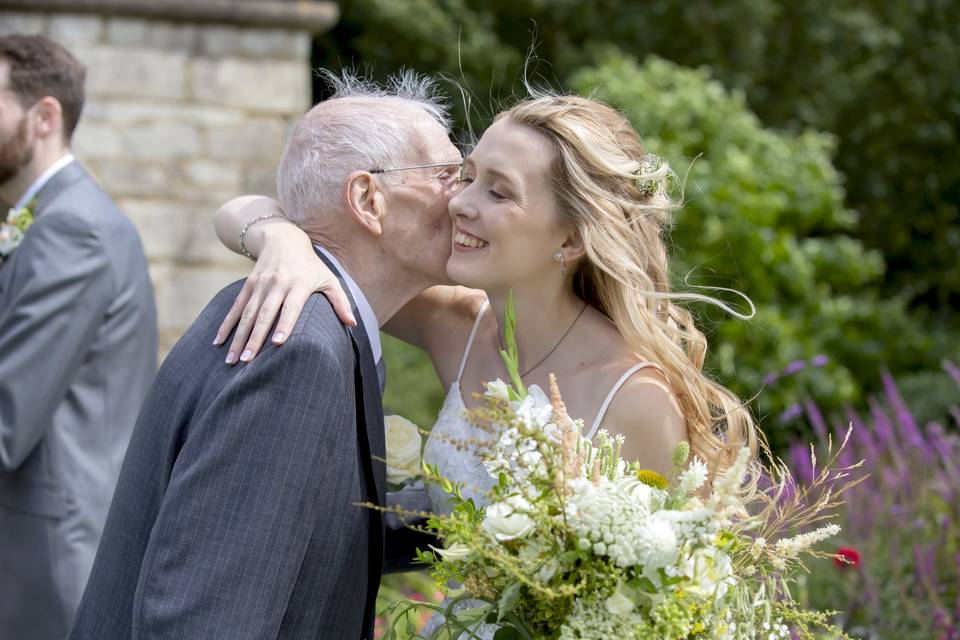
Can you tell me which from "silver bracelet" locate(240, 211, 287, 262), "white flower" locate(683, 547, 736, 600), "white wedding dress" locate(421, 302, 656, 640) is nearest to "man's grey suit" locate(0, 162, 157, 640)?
"silver bracelet" locate(240, 211, 287, 262)

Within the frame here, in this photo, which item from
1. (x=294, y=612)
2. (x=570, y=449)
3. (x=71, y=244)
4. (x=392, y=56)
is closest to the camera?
(x=570, y=449)

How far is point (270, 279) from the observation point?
2.41 meters

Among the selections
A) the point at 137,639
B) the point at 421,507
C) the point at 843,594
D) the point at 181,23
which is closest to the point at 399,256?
the point at 421,507

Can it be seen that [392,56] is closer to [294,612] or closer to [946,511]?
[946,511]

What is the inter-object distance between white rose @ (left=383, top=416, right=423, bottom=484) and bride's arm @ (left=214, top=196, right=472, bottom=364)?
1.49ft

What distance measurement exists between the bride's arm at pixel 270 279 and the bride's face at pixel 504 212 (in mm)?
382

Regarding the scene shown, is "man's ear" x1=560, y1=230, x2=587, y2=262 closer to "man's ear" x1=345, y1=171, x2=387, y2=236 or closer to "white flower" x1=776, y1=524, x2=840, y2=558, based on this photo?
"man's ear" x1=345, y1=171, x2=387, y2=236

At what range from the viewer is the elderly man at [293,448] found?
7.11 feet

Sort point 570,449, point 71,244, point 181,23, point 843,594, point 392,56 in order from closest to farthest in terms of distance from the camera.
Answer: point 570,449, point 71,244, point 843,594, point 181,23, point 392,56

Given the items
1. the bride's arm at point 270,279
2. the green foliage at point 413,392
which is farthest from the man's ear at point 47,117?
the green foliage at point 413,392

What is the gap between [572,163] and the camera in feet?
9.14

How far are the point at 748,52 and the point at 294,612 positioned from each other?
13607 millimetres

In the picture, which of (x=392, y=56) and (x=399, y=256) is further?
(x=392, y=56)

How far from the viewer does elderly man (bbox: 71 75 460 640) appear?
217cm
